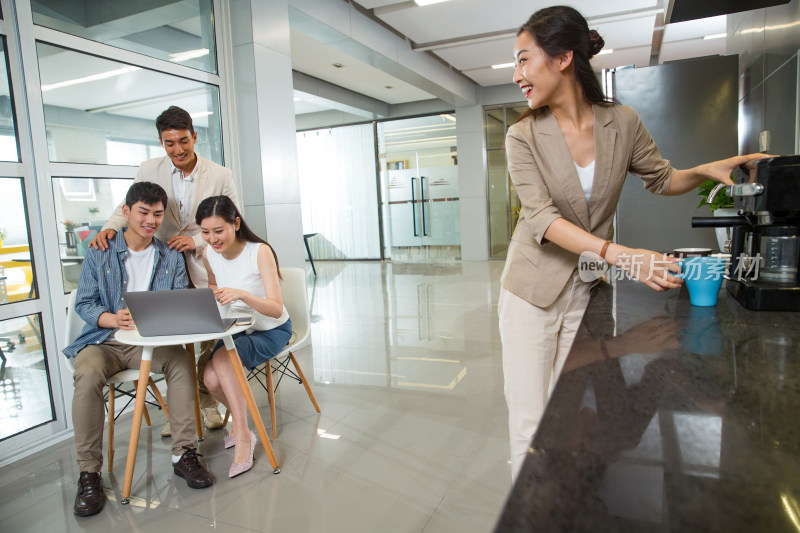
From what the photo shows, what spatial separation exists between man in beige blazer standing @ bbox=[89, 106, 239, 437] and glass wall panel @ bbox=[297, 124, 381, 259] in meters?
8.21

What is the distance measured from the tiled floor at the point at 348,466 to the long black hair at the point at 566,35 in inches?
61.5

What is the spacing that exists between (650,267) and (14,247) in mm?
3083

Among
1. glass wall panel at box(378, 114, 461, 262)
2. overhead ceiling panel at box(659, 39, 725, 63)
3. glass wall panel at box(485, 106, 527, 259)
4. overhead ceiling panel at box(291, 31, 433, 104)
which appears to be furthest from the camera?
glass wall panel at box(378, 114, 461, 262)

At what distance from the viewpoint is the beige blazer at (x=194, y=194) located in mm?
2895

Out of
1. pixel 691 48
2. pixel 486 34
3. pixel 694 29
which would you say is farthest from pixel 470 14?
pixel 691 48

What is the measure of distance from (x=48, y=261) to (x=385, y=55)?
469cm

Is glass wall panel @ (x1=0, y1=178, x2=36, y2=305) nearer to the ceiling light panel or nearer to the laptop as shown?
the laptop

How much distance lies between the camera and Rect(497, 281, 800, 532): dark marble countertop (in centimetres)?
46

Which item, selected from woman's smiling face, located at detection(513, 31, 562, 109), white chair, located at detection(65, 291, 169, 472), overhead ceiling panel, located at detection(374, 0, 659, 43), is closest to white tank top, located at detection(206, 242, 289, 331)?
white chair, located at detection(65, 291, 169, 472)

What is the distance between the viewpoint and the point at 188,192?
2.94 meters

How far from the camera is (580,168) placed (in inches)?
57.1

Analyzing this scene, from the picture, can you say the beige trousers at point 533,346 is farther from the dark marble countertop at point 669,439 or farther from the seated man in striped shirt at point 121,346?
the seated man in striped shirt at point 121,346

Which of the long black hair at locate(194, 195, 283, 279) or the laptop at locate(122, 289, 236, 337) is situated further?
the long black hair at locate(194, 195, 283, 279)

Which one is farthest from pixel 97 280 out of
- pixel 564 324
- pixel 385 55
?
pixel 385 55
